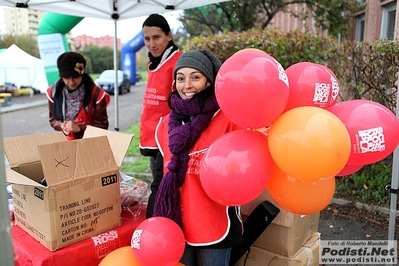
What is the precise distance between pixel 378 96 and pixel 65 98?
344cm

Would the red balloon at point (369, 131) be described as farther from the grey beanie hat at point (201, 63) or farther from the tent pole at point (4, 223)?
the tent pole at point (4, 223)

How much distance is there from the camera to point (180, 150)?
64.7 inches

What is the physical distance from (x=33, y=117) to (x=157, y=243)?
12.4 meters

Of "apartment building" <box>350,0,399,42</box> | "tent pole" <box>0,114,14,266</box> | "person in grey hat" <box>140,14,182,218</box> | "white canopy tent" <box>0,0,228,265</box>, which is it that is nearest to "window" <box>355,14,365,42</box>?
"apartment building" <box>350,0,399,42</box>

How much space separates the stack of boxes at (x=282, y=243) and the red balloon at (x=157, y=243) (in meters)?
0.80

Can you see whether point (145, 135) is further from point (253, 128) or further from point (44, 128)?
point (44, 128)

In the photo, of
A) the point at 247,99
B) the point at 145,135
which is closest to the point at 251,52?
the point at 247,99

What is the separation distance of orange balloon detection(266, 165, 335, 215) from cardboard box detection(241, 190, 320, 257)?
69 cm

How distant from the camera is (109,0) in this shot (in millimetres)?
3551

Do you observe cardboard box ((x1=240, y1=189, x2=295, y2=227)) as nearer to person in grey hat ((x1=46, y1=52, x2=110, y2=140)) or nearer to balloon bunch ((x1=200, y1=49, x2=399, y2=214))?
balloon bunch ((x1=200, y1=49, x2=399, y2=214))

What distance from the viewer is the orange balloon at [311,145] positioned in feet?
3.84

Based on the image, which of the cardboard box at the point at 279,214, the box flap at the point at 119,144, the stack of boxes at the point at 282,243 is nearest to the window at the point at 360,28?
the stack of boxes at the point at 282,243

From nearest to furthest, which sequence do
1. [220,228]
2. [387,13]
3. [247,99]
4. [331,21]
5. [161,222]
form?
[247,99] < [161,222] < [220,228] < [387,13] < [331,21]

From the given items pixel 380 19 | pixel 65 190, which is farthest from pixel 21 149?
pixel 380 19
